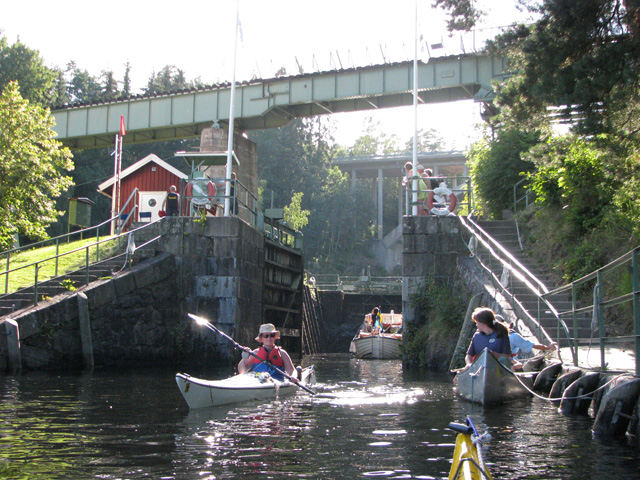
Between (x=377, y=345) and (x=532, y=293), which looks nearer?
(x=532, y=293)

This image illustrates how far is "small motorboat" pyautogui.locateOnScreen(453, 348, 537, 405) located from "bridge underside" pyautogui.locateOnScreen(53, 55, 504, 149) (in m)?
18.9

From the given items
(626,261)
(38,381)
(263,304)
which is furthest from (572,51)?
(263,304)

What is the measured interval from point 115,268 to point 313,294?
58.6ft

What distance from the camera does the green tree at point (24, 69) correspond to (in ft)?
171

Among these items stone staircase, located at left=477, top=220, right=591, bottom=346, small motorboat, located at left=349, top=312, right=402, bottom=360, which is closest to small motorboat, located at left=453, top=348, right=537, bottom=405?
stone staircase, located at left=477, top=220, right=591, bottom=346

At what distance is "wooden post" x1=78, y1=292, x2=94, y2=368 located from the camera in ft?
51.5

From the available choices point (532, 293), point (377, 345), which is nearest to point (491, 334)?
point (532, 293)

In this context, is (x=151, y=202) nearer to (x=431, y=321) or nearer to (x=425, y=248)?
(x=425, y=248)

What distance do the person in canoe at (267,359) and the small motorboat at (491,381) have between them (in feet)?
9.87

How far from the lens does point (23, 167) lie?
19.6 m

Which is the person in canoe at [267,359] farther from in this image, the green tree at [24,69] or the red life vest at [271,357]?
the green tree at [24,69]

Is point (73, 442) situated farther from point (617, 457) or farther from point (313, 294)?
point (313, 294)

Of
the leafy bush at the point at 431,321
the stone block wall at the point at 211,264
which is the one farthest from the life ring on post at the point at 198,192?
the leafy bush at the point at 431,321

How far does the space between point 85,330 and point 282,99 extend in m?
17.2
